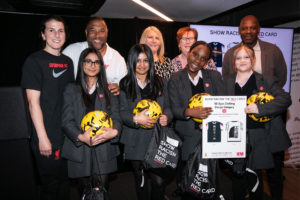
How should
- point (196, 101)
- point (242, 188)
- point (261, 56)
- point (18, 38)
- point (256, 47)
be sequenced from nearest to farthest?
1. point (196, 101)
2. point (242, 188)
3. point (261, 56)
4. point (256, 47)
5. point (18, 38)

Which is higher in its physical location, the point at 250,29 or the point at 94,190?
the point at 250,29

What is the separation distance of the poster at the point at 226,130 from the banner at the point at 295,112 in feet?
10.1

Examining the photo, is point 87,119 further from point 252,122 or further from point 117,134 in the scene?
point 252,122

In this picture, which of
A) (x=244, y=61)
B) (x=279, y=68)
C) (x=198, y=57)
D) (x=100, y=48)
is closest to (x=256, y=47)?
(x=279, y=68)

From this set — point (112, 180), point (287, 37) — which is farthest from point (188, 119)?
point (287, 37)

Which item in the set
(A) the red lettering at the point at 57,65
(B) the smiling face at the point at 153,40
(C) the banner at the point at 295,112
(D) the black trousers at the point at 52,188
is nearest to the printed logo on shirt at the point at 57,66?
(A) the red lettering at the point at 57,65

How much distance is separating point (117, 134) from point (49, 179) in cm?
87

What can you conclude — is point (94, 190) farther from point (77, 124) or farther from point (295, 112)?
point (295, 112)

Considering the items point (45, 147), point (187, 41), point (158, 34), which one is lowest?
point (45, 147)

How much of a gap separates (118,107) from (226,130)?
1120 mm

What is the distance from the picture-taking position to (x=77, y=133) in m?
2.03

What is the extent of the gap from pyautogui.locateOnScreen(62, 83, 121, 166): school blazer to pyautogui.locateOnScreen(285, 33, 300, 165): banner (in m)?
4.02

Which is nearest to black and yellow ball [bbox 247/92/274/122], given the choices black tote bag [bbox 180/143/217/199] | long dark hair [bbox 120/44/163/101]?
black tote bag [bbox 180/143/217/199]

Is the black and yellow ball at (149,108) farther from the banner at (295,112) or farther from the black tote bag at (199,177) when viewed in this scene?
the banner at (295,112)
